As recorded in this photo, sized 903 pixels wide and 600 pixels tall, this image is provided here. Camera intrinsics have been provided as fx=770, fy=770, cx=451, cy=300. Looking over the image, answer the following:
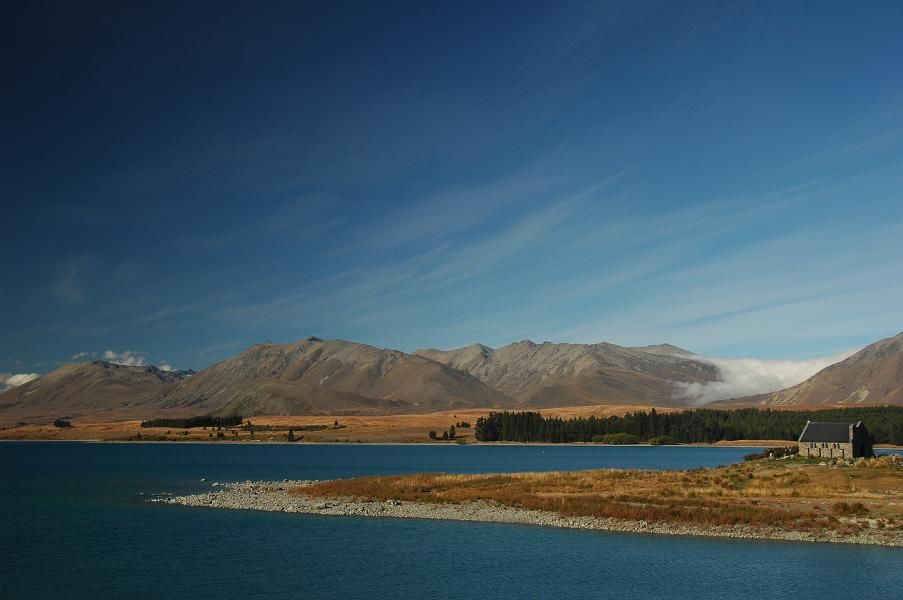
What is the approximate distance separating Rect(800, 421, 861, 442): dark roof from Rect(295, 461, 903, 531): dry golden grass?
15.1 m

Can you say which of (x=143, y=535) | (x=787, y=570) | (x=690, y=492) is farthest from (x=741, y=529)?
(x=143, y=535)

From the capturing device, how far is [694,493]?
68.0 metres

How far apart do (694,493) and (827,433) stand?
4691 cm

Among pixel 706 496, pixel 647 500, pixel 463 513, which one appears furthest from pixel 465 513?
pixel 706 496

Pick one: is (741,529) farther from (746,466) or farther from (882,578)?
(746,466)

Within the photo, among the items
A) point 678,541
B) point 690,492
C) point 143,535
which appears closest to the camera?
point 678,541

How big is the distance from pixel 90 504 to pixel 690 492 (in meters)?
56.7

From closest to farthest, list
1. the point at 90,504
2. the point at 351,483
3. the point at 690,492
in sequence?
1. the point at 690,492
2. the point at 90,504
3. the point at 351,483

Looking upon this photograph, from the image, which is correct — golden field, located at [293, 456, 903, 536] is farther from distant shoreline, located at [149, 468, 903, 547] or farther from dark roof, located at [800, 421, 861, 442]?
dark roof, located at [800, 421, 861, 442]

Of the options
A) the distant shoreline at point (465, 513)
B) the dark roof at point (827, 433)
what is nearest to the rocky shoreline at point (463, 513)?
the distant shoreline at point (465, 513)

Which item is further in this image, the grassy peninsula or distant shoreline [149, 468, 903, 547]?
the grassy peninsula

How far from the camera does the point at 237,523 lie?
61469mm

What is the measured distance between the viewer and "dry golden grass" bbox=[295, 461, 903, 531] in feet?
186

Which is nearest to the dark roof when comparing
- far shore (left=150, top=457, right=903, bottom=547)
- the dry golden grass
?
far shore (left=150, top=457, right=903, bottom=547)
